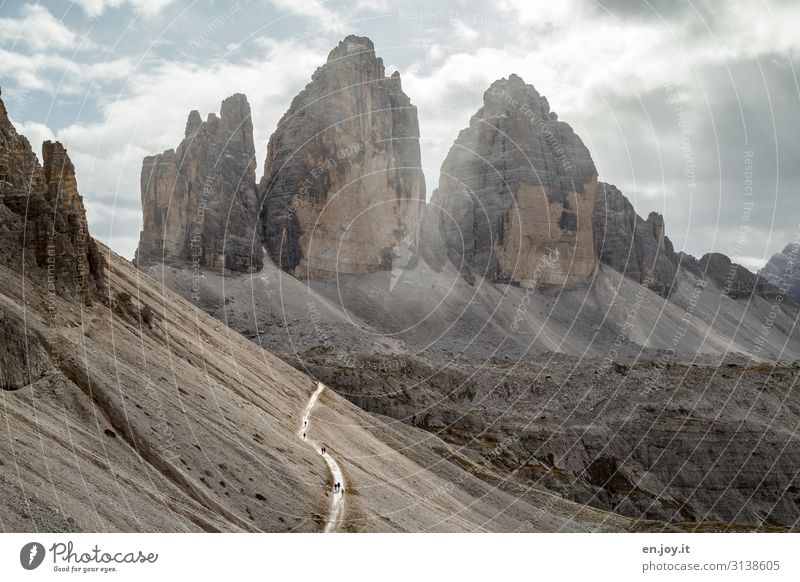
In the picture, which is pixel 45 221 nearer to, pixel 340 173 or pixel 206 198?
pixel 206 198

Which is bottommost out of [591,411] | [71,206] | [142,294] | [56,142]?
[591,411]

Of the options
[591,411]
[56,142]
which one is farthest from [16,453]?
[591,411]

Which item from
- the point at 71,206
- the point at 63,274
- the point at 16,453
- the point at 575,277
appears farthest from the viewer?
the point at 575,277

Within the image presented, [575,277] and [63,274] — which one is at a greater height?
[575,277]

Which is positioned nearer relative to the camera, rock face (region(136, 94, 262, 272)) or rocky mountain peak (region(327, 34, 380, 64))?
rock face (region(136, 94, 262, 272))

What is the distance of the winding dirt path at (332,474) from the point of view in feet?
118

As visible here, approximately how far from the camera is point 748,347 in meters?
190

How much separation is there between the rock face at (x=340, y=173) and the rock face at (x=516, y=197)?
665 inches

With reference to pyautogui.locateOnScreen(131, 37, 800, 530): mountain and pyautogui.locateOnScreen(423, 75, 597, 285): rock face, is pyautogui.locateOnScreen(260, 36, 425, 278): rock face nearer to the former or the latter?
pyautogui.locateOnScreen(131, 37, 800, 530): mountain

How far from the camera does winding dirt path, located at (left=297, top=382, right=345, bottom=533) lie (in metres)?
35.9

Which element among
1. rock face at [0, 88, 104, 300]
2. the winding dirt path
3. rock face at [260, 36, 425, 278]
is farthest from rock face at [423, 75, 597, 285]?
rock face at [0, 88, 104, 300]

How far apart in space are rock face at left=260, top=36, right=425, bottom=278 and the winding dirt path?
9326cm

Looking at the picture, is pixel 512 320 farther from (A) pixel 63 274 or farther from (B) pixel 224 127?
(A) pixel 63 274

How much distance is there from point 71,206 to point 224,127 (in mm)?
113704
